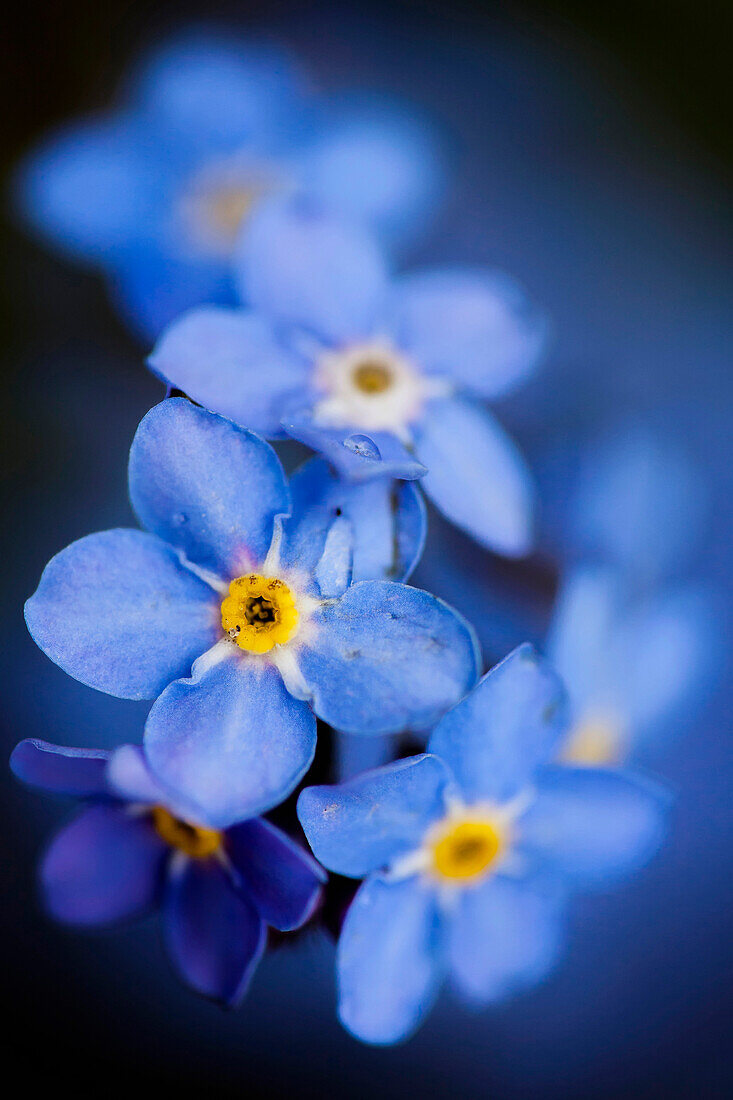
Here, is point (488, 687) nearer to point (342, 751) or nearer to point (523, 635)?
point (342, 751)

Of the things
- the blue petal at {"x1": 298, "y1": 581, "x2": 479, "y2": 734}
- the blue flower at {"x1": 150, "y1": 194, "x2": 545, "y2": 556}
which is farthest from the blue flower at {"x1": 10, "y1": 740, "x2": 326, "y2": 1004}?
the blue flower at {"x1": 150, "y1": 194, "x2": 545, "y2": 556}

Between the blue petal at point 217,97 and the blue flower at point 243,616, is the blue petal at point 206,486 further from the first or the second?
the blue petal at point 217,97

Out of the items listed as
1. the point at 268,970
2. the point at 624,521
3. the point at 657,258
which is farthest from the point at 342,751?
the point at 657,258

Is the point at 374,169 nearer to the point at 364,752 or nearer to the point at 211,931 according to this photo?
the point at 364,752

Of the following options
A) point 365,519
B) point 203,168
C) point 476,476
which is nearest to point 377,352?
point 476,476

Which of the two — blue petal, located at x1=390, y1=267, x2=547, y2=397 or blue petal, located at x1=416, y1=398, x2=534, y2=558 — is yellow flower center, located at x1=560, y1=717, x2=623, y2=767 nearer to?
blue petal, located at x1=416, y1=398, x2=534, y2=558
